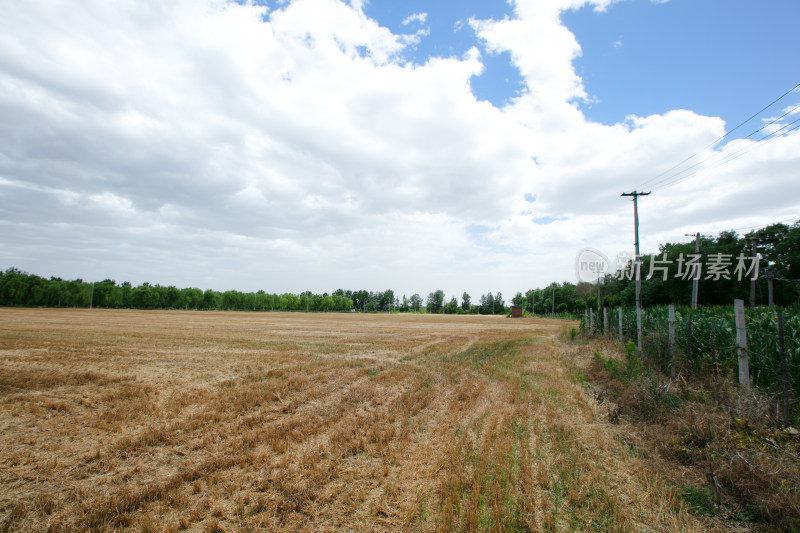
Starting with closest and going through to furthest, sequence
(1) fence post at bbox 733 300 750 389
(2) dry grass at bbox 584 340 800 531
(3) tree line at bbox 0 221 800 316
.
→ (2) dry grass at bbox 584 340 800 531 < (1) fence post at bbox 733 300 750 389 < (3) tree line at bbox 0 221 800 316

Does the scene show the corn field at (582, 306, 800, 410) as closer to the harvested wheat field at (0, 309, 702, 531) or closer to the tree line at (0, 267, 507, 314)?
the harvested wheat field at (0, 309, 702, 531)

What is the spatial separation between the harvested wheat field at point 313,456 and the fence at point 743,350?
271 centimetres

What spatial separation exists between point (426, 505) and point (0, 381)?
12614 mm

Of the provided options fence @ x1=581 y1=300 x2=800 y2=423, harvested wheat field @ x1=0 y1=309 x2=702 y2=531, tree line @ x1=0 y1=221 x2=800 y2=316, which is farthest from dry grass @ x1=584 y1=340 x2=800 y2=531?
tree line @ x1=0 y1=221 x2=800 y2=316

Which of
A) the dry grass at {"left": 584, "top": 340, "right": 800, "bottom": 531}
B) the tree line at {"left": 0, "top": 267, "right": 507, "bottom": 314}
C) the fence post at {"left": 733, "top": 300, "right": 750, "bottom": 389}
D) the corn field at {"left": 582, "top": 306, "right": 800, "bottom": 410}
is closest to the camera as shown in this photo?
the dry grass at {"left": 584, "top": 340, "right": 800, "bottom": 531}

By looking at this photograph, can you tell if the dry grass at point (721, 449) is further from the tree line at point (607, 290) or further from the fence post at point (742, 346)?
the tree line at point (607, 290)

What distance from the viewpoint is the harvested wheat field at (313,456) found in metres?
4.14

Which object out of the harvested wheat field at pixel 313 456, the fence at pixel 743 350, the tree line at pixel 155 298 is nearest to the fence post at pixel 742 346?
the fence at pixel 743 350

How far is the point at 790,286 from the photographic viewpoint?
39719 mm

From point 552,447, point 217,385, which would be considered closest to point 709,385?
point 552,447

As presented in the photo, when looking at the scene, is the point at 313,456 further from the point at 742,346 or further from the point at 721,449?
the point at 742,346

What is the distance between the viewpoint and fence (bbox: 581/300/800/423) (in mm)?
7113

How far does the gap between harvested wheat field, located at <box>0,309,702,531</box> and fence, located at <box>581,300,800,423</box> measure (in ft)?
8.90

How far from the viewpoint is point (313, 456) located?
18.8 ft
